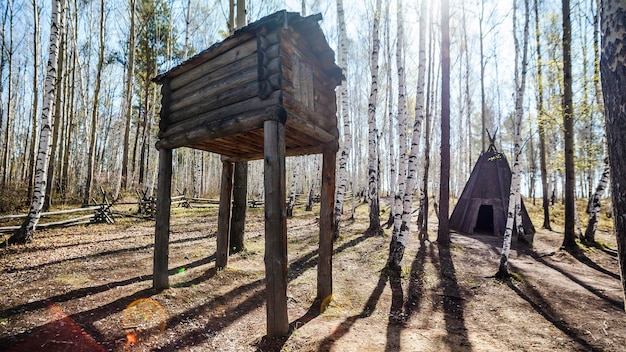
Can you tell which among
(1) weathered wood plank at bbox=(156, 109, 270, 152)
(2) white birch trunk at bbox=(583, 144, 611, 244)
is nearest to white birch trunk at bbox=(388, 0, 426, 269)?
(1) weathered wood plank at bbox=(156, 109, 270, 152)

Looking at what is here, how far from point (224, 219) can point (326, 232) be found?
8.81ft

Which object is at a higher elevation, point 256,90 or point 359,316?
point 256,90

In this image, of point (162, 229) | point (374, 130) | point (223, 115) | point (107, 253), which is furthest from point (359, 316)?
point (374, 130)

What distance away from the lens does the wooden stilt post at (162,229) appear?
5.12m

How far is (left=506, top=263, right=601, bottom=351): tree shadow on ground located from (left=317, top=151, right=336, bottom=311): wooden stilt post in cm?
385

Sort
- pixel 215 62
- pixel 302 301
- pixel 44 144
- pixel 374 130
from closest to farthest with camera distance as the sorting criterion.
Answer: pixel 215 62 → pixel 302 301 → pixel 44 144 → pixel 374 130

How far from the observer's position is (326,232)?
211 inches

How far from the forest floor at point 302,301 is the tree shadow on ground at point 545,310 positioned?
28 mm

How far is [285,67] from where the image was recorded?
421 cm

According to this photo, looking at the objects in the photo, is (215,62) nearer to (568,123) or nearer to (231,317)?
(231,317)

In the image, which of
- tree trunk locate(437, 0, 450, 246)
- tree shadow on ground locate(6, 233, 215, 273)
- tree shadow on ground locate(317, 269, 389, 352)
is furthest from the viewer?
tree trunk locate(437, 0, 450, 246)

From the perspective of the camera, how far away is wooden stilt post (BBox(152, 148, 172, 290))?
5.12 m

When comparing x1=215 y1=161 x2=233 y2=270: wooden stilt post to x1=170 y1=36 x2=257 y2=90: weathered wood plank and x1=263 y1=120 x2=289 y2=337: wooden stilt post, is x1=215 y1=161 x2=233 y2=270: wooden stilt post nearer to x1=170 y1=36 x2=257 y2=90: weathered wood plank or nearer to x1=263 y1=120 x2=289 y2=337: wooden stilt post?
x1=170 y1=36 x2=257 y2=90: weathered wood plank

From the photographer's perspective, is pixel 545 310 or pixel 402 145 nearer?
pixel 545 310
